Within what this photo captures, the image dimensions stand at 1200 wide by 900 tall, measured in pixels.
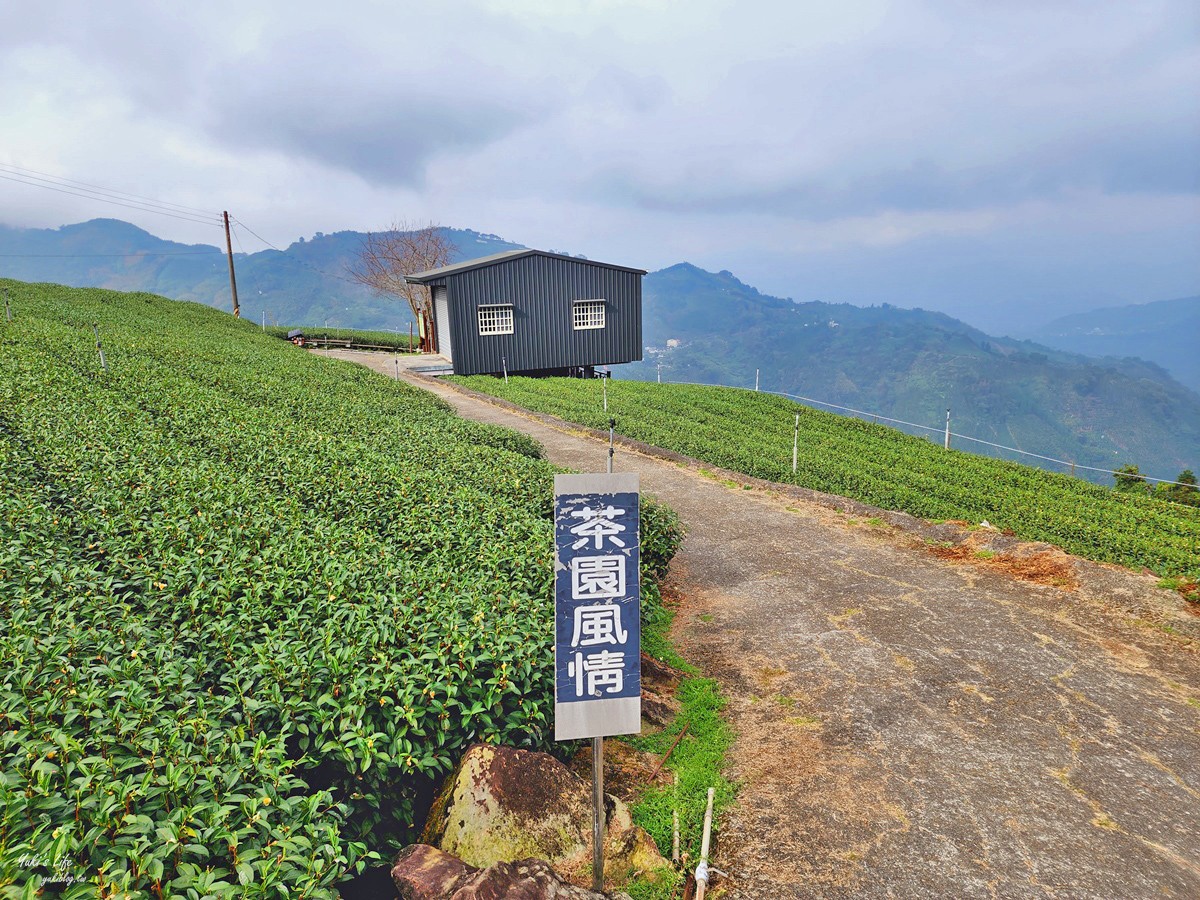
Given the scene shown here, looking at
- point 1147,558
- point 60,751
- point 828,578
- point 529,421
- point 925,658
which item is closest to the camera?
point 60,751

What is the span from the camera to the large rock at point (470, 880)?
328cm

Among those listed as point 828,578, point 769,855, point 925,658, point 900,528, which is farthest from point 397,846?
point 900,528

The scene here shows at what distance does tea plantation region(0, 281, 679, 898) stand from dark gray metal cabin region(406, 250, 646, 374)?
2071 centimetres

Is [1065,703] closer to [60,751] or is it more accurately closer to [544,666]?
[544,666]

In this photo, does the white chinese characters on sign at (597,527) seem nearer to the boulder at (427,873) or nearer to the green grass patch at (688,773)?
the boulder at (427,873)

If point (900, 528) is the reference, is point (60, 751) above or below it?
above

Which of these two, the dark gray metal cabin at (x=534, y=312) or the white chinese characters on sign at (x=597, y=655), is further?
the dark gray metal cabin at (x=534, y=312)

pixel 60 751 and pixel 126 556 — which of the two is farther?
pixel 126 556

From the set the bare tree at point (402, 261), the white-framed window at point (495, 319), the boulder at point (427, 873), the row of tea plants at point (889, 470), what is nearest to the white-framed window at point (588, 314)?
the white-framed window at point (495, 319)

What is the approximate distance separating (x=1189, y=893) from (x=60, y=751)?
20.7 feet

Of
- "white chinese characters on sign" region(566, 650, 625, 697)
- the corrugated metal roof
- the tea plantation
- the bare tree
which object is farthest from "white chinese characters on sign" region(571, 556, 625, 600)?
the bare tree

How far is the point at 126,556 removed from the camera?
5.13m

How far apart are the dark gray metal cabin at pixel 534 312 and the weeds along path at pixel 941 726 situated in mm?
21593

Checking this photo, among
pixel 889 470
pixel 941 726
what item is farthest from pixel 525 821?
pixel 889 470
